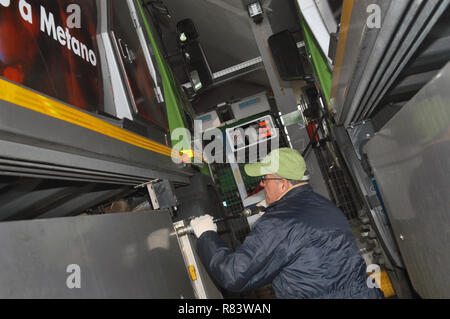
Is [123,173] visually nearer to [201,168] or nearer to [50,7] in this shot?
[50,7]

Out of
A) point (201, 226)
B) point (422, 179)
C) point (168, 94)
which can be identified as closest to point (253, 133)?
point (168, 94)

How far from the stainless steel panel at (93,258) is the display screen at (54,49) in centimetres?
46

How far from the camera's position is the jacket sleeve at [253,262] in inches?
73.1

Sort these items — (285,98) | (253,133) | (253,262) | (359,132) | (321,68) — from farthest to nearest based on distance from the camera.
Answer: (253,133) < (285,98) < (359,132) < (321,68) < (253,262)

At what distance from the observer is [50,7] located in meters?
1.40

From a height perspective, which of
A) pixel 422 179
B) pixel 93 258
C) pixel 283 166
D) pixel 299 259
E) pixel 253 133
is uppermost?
pixel 253 133

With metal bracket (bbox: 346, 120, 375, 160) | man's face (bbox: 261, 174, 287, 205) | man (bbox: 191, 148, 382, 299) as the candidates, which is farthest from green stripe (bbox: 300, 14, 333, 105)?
man (bbox: 191, 148, 382, 299)

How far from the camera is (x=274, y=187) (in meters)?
2.29

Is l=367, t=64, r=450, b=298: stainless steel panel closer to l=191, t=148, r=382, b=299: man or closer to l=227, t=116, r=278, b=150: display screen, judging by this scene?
l=191, t=148, r=382, b=299: man

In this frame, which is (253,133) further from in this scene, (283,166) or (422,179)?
(422,179)

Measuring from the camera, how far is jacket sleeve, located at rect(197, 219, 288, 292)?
1857mm

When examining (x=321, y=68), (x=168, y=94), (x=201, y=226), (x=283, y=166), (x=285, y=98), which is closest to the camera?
(x=201, y=226)

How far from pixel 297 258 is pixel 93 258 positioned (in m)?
1.14

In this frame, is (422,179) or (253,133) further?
(253,133)
